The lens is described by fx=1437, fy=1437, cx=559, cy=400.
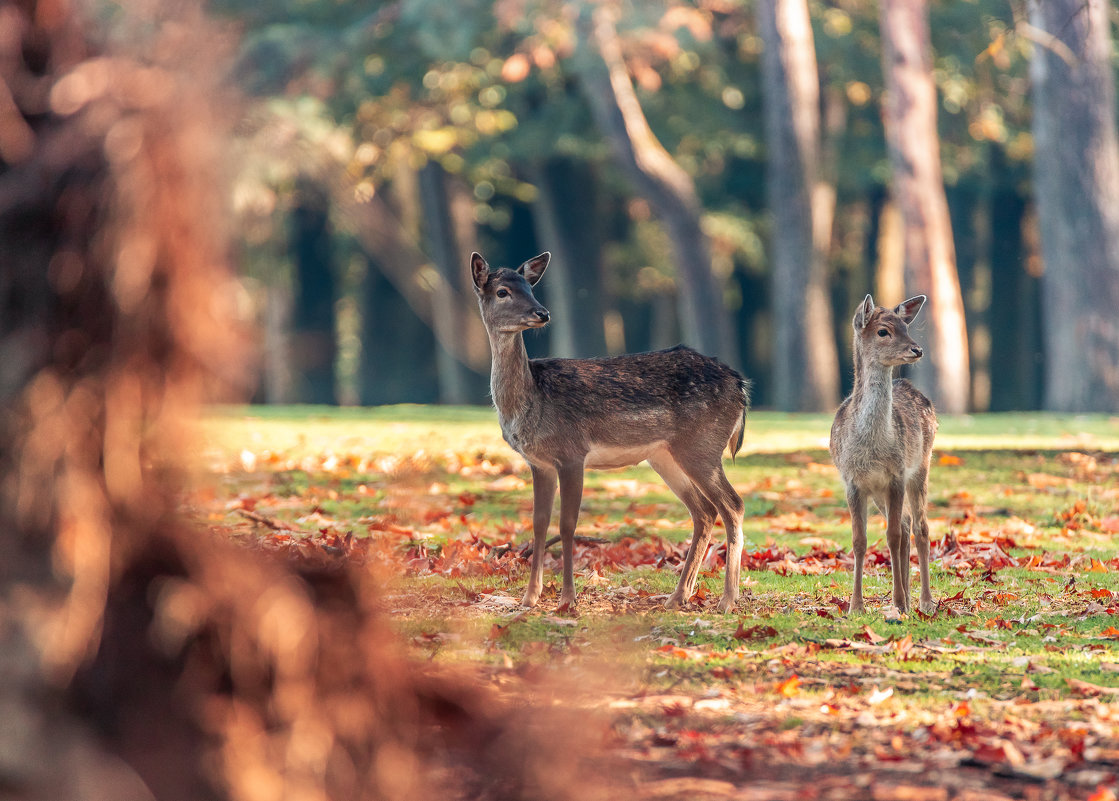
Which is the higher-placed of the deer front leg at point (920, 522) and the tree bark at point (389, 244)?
the tree bark at point (389, 244)

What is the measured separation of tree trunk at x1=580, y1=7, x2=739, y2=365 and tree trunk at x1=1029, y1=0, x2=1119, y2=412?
622 centimetres

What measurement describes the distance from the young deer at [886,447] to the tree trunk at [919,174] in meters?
16.8

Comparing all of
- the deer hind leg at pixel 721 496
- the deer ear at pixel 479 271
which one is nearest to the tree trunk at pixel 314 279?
the deer ear at pixel 479 271

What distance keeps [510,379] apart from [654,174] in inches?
739

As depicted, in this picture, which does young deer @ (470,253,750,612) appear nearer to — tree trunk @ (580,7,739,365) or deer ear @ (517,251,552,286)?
deer ear @ (517,251,552,286)

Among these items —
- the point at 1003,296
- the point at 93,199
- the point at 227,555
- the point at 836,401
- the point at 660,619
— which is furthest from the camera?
the point at 1003,296

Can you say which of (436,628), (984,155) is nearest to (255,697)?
(436,628)

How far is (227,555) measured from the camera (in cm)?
409

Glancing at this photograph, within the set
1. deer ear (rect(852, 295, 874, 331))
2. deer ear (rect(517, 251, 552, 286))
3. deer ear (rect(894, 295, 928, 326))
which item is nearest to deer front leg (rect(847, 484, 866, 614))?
deer ear (rect(852, 295, 874, 331))

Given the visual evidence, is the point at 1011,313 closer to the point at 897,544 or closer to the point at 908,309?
the point at 908,309

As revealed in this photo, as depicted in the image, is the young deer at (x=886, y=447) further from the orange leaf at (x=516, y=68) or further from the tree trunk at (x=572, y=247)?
the tree trunk at (x=572, y=247)

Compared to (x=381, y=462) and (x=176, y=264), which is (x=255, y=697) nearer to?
(x=176, y=264)

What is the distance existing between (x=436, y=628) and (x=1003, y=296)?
33577mm

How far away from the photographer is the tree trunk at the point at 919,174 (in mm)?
24812
